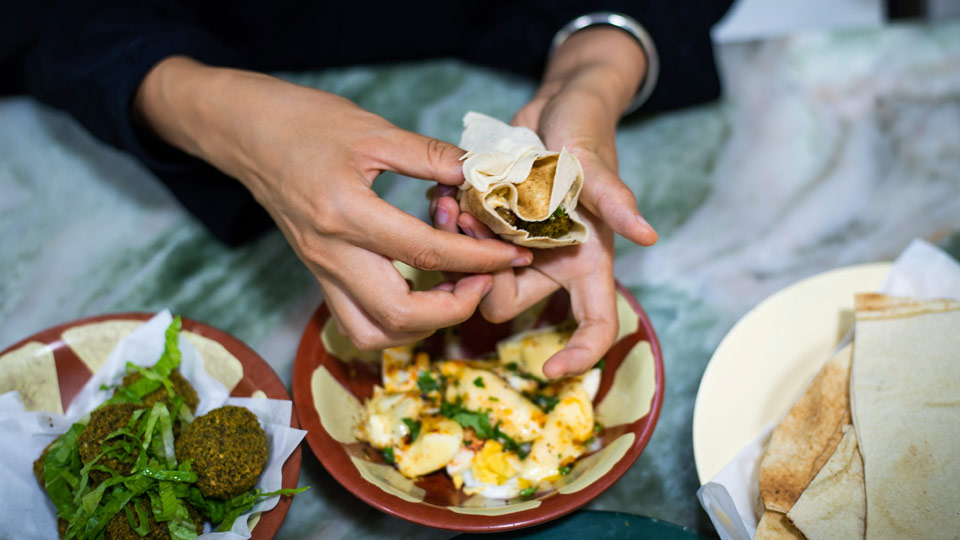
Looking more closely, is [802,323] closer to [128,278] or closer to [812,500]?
[812,500]

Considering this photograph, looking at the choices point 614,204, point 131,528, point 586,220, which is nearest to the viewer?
point 131,528

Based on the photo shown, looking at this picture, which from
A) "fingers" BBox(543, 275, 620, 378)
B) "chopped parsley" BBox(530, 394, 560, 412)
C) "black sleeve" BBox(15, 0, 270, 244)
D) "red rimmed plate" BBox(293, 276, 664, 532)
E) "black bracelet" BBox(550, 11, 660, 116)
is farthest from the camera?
"black bracelet" BBox(550, 11, 660, 116)

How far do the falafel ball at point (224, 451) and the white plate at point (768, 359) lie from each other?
857mm

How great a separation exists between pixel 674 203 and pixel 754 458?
2.71ft

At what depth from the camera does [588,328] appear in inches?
Result: 53.9

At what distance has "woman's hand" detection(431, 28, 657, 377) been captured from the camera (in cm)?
131

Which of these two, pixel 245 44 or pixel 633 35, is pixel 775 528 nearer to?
pixel 633 35

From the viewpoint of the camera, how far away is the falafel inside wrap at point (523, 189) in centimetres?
123

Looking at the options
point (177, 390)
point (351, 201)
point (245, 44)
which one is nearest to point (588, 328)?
point (351, 201)

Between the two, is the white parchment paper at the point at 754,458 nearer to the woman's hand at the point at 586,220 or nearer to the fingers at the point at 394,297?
the woman's hand at the point at 586,220

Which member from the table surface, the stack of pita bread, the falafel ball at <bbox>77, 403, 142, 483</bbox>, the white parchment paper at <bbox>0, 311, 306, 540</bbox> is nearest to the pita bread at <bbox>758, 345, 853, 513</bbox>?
the stack of pita bread

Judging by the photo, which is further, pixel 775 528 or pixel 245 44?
pixel 245 44

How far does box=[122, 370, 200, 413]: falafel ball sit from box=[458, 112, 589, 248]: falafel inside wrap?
27.2 inches

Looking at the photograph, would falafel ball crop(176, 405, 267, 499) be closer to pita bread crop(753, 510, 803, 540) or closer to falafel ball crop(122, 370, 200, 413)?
falafel ball crop(122, 370, 200, 413)
